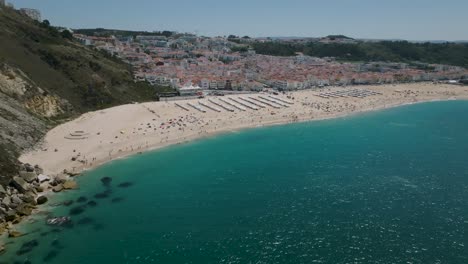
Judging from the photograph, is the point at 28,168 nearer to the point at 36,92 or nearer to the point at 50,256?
the point at 50,256

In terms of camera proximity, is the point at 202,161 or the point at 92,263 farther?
the point at 202,161

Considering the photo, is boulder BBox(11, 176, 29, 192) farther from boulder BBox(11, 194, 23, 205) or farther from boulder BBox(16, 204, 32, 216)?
boulder BBox(16, 204, 32, 216)

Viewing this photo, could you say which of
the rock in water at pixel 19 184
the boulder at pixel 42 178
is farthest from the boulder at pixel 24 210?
the boulder at pixel 42 178

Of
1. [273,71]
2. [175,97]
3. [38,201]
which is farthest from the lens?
[273,71]

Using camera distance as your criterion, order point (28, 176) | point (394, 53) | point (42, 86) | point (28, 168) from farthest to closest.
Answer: point (394, 53), point (42, 86), point (28, 168), point (28, 176)

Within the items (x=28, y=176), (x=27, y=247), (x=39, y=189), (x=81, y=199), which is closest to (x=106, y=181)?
(x=81, y=199)

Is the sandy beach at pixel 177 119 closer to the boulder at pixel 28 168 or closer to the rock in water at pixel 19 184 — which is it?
the boulder at pixel 28 168

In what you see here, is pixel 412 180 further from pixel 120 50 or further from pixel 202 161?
pixel 120 50

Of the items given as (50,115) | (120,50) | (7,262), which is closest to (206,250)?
(7,262)
